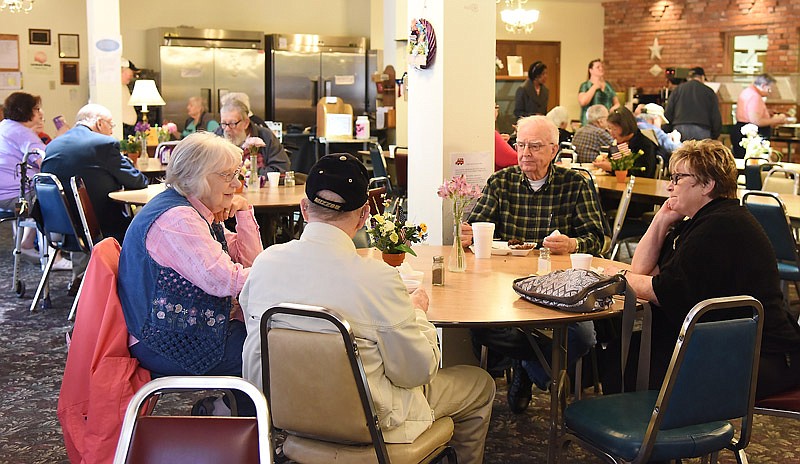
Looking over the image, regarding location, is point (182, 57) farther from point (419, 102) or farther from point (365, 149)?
point (419, 102)

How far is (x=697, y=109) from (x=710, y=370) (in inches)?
377

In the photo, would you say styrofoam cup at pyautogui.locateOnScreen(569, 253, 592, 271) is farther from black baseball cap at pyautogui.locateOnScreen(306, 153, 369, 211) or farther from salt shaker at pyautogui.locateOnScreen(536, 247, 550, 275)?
black baseball cap at pyautogui.locateOnScreen(306, 153, 369, 211)

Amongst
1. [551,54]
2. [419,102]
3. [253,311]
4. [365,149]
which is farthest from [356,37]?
[253,311]

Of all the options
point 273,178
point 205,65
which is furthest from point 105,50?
point 273,178

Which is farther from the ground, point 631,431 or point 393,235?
point 393,235

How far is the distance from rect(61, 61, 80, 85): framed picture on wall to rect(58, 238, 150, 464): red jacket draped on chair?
397 inches

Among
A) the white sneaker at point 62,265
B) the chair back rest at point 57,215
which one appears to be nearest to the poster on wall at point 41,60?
the white sneaker at point 62,265

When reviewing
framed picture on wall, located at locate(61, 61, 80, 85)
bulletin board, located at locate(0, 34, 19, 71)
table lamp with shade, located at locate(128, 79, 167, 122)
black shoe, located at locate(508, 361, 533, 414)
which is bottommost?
black shoe, located at locate(508, 361, 533, 414)

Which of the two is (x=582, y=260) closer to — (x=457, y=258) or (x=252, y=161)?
(x=457, y=258)

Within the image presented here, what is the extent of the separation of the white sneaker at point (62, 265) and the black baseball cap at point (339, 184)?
554 centimetres

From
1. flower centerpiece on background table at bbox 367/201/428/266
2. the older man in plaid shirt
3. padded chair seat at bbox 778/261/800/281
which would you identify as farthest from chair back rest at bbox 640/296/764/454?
padded chair seat at bbox 778/261/800/281

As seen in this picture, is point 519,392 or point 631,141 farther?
point 631,141

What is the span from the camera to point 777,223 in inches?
208

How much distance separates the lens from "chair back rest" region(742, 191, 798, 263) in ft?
17.1
